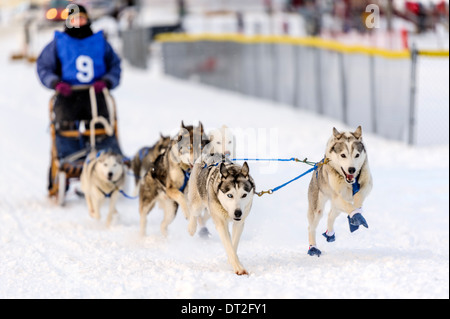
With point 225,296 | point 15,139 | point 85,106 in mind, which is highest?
point 85,106

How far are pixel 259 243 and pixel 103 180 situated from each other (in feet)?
5.07

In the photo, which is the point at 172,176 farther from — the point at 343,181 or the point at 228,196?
the point at 343,181

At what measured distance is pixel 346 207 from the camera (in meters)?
4.66

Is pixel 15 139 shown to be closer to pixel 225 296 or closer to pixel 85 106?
pixel 85 106

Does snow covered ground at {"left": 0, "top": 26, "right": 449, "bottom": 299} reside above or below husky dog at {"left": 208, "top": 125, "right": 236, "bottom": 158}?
below

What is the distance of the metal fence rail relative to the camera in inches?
399

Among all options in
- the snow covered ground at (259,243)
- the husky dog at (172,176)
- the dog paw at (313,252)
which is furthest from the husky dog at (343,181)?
the husky dog at (172,176)

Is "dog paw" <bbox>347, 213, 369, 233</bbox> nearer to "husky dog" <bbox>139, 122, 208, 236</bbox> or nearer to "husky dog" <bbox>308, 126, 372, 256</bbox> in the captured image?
"husky dog" <bbox>308, 126, 372, 256</bbox>

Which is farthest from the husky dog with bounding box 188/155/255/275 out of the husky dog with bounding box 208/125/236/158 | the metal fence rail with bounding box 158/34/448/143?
the metal fence rail with bounding box 158/34/448/143

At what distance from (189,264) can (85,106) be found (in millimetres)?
2658

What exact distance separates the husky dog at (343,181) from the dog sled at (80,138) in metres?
2.79

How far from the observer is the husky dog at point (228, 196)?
4391mm

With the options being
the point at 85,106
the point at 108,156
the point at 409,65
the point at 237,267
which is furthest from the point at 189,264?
the point at 409,65

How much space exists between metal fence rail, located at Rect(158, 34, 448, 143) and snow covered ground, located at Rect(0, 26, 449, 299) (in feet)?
1.60
